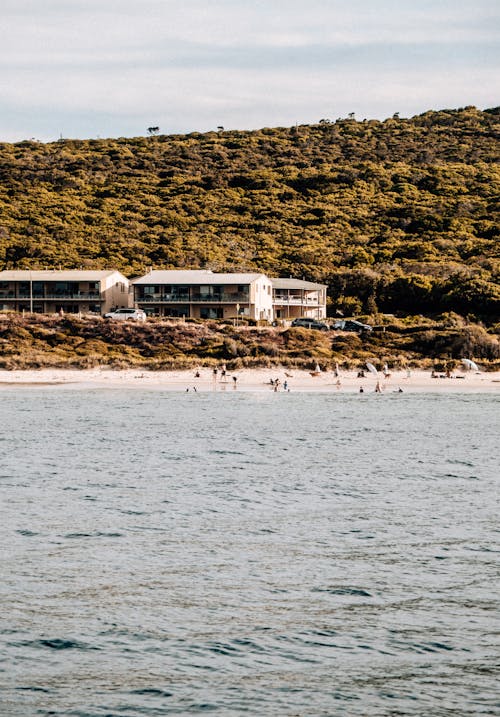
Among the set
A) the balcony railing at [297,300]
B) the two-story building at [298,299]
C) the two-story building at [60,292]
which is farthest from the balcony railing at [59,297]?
the two-story building at [298,299]

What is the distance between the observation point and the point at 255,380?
58938mm

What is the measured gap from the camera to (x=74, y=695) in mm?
11477

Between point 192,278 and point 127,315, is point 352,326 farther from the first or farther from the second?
point 127,315

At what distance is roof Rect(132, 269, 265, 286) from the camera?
84.2m

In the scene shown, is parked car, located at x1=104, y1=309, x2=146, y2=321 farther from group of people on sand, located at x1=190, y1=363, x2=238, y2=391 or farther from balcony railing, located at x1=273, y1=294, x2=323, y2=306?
group of people on sand, located at x1=190, y1=363, x2=238, y2=391

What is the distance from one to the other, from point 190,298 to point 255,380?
2735 centimetres

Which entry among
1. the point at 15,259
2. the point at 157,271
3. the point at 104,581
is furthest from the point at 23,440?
the point at 15,259

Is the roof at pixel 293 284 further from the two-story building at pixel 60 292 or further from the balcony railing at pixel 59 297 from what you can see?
the balcony railing at pixel 59 297

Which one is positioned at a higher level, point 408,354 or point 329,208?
point 329,208

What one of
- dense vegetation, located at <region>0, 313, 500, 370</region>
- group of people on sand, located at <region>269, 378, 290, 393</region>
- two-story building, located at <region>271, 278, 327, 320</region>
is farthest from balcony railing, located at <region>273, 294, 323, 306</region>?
group of people on sand, located at <region>269, 378, 290, 393</region>

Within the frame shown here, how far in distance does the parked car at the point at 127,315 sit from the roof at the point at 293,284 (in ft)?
49.2

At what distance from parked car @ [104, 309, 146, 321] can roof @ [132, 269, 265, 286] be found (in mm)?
6834

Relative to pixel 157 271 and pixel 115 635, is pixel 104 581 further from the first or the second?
pixel 157 271

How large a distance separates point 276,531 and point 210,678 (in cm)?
794
